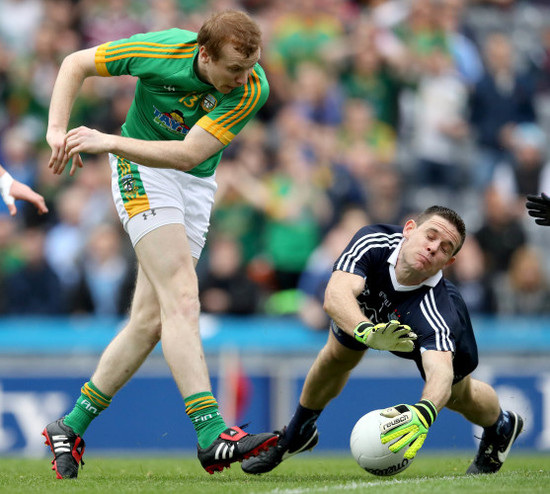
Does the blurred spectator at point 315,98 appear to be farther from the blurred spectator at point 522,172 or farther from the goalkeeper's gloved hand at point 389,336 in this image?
the goalkeeper's gloved hand at point 389,336

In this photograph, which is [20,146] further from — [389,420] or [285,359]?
[389,420]

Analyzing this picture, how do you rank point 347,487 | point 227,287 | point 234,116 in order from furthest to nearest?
point 227,287 → point 234,116 → point 347,487

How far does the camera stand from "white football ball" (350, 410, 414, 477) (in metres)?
5.54

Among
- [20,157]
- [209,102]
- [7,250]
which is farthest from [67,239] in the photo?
[209,102]

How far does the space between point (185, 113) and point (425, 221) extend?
154 cm

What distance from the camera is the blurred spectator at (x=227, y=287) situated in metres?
11.2

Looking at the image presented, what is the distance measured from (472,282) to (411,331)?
239 inches

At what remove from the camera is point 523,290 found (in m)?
11.9

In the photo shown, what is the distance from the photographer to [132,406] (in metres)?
10.5

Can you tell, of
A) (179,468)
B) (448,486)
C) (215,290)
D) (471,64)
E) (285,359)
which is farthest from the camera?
(471,64)

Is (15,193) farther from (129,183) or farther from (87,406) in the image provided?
(87,406)

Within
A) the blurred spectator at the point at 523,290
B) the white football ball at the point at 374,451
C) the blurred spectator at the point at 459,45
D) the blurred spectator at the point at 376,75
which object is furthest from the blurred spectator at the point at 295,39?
the white football ball at the point at 374,451

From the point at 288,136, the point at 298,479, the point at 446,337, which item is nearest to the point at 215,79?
the point at 446,337

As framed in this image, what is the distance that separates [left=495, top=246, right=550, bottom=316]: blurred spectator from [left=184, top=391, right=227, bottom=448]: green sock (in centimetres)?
660
